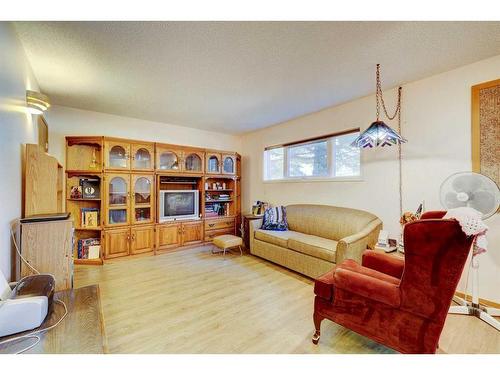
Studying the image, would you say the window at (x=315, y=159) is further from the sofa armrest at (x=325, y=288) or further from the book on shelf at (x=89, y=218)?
the book on shelf at (x=89, y=218)

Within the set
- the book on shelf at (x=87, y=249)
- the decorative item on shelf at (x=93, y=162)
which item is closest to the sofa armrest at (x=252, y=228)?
the book on shelf at (x=87, y=249)

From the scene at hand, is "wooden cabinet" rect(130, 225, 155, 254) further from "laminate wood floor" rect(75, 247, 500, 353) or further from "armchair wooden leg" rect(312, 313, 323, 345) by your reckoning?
"armchair wooden leg" rect(312, 313, 323, 345)

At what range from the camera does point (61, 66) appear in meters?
2.27

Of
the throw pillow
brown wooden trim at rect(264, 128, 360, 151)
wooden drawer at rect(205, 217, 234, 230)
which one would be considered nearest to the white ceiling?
brown wooden trim at rect(264, 128, 360, 151)

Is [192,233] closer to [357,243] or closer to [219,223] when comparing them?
[219,223]

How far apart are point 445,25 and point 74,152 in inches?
188

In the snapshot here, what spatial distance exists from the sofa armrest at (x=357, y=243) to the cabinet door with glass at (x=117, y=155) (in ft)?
11.3

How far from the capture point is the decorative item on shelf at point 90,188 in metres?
3.48

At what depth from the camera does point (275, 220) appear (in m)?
3.79

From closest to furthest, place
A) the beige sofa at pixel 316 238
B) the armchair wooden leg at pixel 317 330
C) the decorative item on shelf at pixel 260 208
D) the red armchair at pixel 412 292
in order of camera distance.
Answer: the red armchair at pixel 412 292, the armchair wooden leg at pixel 317 330, the beige sofa at pixel 316 238, the decorative item on shelf at pixel 260 208

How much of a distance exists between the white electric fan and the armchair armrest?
757 mm

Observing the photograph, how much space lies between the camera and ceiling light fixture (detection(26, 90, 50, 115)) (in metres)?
2.07

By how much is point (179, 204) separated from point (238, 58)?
2832mm

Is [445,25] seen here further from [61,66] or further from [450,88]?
[61,66]
